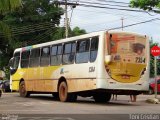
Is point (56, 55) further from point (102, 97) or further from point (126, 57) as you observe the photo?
point (126, 57)

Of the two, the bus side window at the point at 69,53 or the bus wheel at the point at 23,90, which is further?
the bus wheel at the point at 23,90

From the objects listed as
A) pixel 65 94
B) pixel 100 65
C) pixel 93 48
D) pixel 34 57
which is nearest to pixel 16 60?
pixel 34 57

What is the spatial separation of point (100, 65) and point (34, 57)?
813cm

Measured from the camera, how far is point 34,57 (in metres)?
30.6

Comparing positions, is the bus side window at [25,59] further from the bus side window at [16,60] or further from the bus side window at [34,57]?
the bus side window at [16,60]

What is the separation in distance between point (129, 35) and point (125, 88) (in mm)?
2540

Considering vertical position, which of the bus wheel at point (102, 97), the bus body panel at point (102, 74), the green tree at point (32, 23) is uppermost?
the green tree at point (32, 23)

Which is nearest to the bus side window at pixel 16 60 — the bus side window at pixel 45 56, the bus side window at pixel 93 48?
the bus side window at pixel 45 56

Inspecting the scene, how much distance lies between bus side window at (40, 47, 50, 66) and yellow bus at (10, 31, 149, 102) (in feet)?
2.40

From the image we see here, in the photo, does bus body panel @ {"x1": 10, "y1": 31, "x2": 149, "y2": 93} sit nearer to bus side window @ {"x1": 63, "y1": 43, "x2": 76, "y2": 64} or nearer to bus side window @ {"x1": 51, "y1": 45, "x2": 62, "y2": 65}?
bus side window @ {"x1": 63, "y1": 43, "x2": 76, "y2": 64}

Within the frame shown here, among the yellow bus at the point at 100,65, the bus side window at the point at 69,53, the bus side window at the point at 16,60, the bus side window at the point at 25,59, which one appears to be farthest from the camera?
the bus side window at the point at 16,60

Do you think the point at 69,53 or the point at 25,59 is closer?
the point at 69,53

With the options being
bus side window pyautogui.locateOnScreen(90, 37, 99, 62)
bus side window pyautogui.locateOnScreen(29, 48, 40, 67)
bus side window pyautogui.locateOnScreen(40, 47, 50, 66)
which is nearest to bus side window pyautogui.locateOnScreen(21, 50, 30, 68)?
bus side window pyautogui.locateOnScreen(29, 48, 40, 67)

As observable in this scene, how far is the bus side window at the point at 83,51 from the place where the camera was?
2456cm
